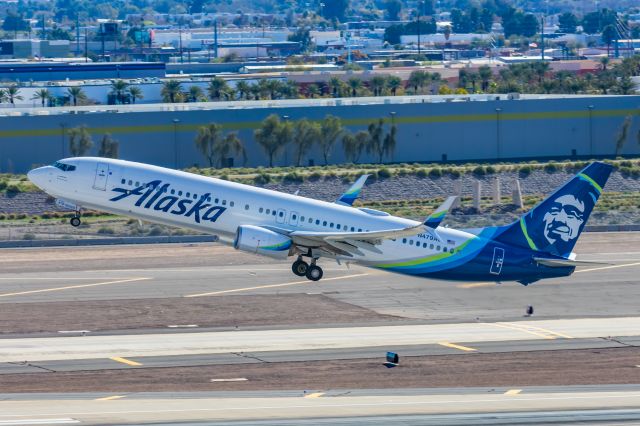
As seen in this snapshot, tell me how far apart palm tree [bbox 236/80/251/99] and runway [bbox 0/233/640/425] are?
4276 inches

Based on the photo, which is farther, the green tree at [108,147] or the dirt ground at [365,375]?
the green tree at [108,147]

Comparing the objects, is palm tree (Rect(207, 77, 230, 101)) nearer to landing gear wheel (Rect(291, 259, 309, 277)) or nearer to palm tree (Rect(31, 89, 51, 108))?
palm tree (Rect(31, 89, 51, 108))

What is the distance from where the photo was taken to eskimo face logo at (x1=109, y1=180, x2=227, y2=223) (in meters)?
58.8

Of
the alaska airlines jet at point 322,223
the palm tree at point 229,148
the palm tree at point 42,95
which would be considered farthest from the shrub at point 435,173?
the palm tree at point 42,95

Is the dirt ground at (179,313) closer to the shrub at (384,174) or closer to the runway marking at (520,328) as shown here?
the runway marking at (520,328)

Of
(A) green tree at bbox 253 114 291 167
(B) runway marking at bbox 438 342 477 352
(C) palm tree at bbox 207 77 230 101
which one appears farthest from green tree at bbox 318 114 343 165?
(B) runway marking at bbox 438 342 477 352

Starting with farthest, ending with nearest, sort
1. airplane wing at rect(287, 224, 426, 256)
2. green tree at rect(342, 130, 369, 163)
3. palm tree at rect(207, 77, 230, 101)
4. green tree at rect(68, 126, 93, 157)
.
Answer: palm tree at rect(207, 77, 230, 101)
green tree at rect(342, 130, 369, 163)
green tree at rect(68, 126, 93, 157)
airplane wing at rect(287, 224, 426, 256)

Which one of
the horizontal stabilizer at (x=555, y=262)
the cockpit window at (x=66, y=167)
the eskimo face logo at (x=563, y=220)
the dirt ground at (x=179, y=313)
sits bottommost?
the dirt ground at (x=179, y=313)

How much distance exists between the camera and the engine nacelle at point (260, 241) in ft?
192

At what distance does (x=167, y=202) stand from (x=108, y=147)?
2248 inches

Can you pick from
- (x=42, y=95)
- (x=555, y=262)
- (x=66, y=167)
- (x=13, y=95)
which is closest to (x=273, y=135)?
(x=42, y=95)

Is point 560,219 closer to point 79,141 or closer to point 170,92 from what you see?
point 79,141

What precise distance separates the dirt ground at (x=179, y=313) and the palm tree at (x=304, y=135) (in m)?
61.8

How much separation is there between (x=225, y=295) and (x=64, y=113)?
6199 centimetres
